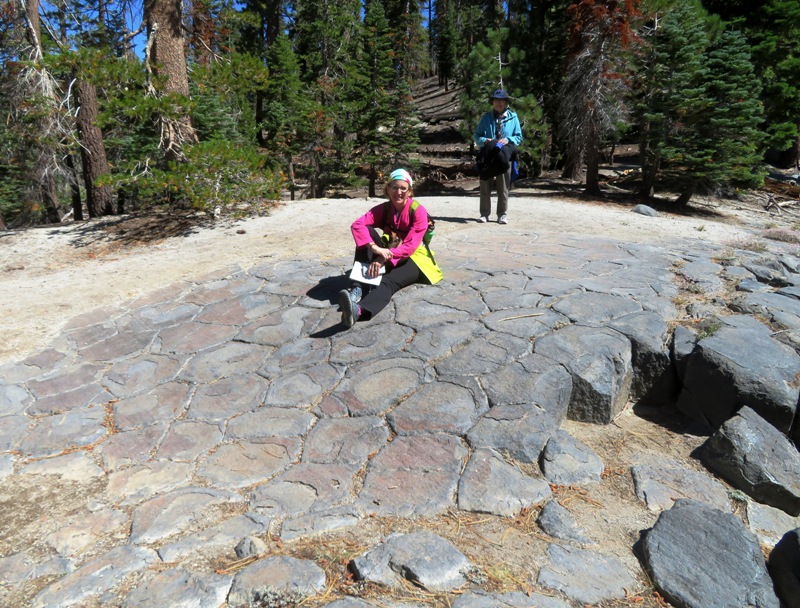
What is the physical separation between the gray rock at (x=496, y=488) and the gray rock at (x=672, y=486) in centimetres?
57

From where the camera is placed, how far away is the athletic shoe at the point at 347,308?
14.1ft

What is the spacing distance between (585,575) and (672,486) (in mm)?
1016

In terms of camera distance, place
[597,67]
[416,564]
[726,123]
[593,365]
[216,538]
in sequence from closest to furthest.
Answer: [416,564] → [216,538] → [593,365] → [726,123] → [597,67]

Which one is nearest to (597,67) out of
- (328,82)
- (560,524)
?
(560,524)

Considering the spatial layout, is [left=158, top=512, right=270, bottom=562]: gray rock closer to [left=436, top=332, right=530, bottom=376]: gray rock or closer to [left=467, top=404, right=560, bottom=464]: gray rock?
[left=467, top=404, right=560, bottom=464]: gray rock

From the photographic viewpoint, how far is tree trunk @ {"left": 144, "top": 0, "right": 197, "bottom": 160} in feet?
29.2

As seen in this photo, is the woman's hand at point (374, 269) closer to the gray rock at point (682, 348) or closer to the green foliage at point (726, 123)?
the gray rock at point (682, 348)

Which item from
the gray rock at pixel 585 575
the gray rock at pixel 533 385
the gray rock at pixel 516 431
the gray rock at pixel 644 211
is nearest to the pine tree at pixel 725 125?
the gray rock at pixel 644 211

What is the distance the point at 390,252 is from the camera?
4512 millimetres

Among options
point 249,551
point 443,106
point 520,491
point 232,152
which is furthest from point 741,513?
point 443,106

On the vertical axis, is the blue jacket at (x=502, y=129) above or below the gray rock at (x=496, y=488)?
above

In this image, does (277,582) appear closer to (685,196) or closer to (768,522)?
(768,522)

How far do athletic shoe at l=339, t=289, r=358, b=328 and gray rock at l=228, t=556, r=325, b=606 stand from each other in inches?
86.5

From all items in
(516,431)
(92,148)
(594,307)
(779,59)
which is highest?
(779,59)
